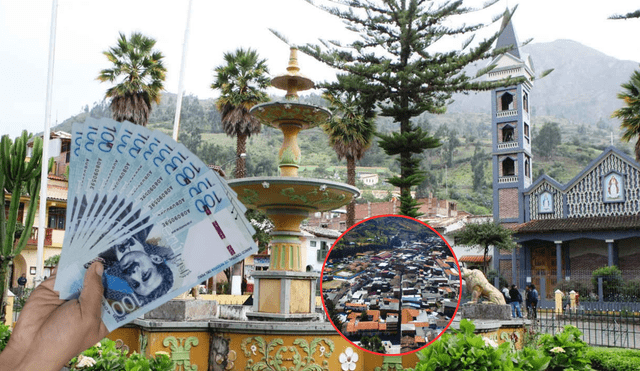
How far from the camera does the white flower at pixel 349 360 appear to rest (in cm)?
611

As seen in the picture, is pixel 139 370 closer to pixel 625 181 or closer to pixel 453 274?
pixel 453 274

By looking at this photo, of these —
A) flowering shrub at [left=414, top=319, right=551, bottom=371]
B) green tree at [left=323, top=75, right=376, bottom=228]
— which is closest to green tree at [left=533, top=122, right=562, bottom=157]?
green tree at [left=323, top=75, right=376, bottom=228]

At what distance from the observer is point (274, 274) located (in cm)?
844

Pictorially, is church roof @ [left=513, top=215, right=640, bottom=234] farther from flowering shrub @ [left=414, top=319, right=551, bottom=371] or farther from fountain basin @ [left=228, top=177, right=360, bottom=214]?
flowering shrub @ [left=414, top=319, right=551, bottom=371]

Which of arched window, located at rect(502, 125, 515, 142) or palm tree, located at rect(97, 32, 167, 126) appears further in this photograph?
arched window, located at rect(502, 125, 515, 142)

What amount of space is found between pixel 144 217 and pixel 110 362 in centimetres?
316

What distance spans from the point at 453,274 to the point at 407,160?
48.2 ft

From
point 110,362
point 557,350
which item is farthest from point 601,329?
point 110,362

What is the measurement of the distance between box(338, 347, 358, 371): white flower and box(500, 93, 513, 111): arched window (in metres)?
33.9

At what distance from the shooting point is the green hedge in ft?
27.3

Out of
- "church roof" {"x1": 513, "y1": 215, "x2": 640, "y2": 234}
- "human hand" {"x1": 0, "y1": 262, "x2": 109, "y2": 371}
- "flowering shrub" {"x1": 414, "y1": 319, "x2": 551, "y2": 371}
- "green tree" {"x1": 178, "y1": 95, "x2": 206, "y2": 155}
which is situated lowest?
"flowering shrub" {"x1": 414, "y1": 319, "x2": 551, "y2": 371}

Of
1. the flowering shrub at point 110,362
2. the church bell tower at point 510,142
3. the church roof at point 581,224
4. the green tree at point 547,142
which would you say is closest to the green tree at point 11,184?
the flowering shrub at point 110,362

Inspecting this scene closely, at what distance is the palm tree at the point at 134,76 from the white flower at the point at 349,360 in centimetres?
2073

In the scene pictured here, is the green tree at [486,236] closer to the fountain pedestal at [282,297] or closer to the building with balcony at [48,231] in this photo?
the building with balcony at [48,231]
